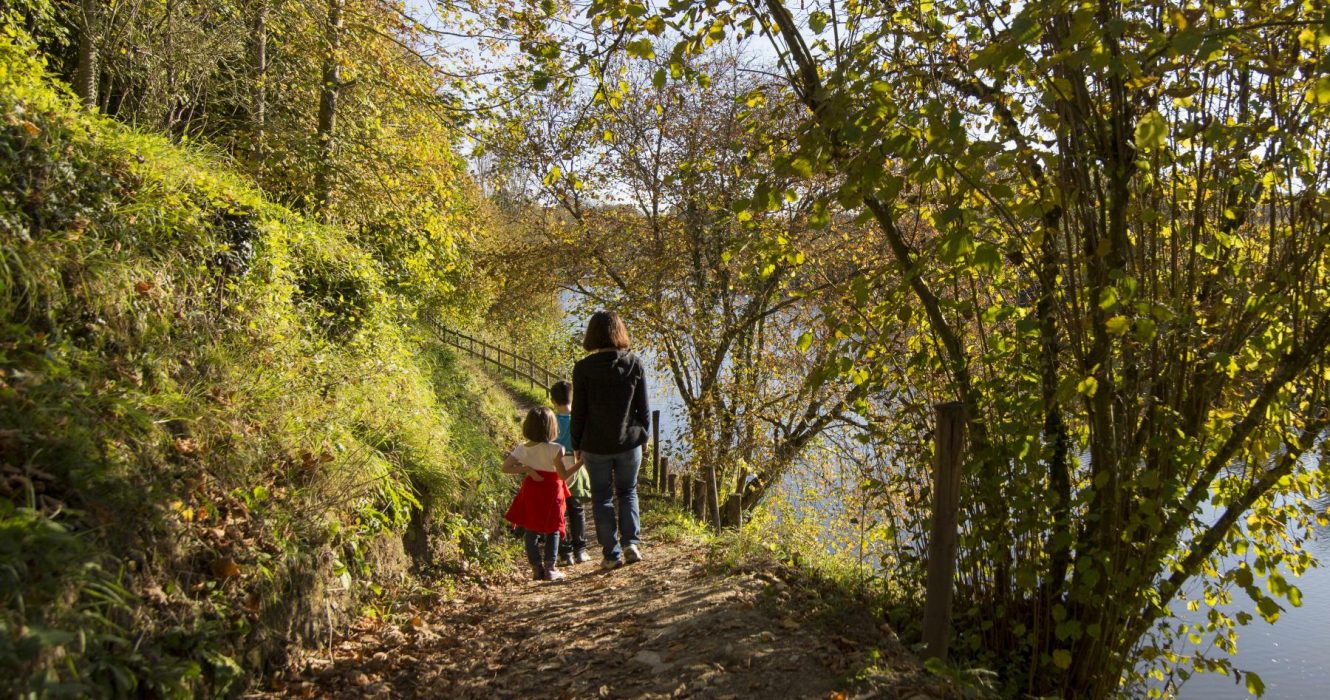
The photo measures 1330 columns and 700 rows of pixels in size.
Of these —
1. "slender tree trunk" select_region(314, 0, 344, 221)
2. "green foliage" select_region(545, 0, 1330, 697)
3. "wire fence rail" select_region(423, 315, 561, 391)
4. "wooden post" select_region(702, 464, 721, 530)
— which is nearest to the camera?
"green foliage" select_region(545, 0, 1330, 697)

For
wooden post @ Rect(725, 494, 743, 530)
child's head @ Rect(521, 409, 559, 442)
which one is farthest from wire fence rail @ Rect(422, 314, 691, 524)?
child's head @ Rect(521, 409, 559, 442)

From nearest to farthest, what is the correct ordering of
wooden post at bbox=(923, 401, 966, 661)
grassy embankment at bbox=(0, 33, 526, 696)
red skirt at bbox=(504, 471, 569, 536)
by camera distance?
grassy embankment at bbox=(0, 33, 526, 696), wooden post at bbox=(923, 401, 966, 661), red skirt at bbox=(504, 471, 569, 536)

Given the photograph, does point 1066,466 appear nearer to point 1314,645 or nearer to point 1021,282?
point 1021,282

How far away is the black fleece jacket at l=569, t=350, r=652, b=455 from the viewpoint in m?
5.45

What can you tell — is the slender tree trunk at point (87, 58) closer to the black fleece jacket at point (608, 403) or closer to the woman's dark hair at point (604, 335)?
the woman's dark hair at point (604, 335)

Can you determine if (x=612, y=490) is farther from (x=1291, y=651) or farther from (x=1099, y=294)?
(x=1291, y=651)

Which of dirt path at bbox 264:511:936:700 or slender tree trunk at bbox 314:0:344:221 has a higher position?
slender tree trunk at bbox 314:0:344:221

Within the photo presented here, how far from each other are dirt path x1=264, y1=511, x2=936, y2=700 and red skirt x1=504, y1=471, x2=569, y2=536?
699 millimetres

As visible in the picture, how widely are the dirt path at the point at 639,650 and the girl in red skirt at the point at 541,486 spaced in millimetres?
692

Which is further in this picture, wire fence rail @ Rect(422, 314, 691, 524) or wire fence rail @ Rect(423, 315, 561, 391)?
wire fence rail @ Rect(423, 315, 561, 391)

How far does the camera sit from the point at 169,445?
142 inches

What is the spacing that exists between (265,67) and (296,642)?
801 centimetres

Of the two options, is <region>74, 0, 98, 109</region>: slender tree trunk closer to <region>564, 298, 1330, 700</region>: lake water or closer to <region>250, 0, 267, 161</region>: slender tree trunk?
<region>250, 0, 267, 161</region>: slender tree trunk

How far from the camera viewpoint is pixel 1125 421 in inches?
146
